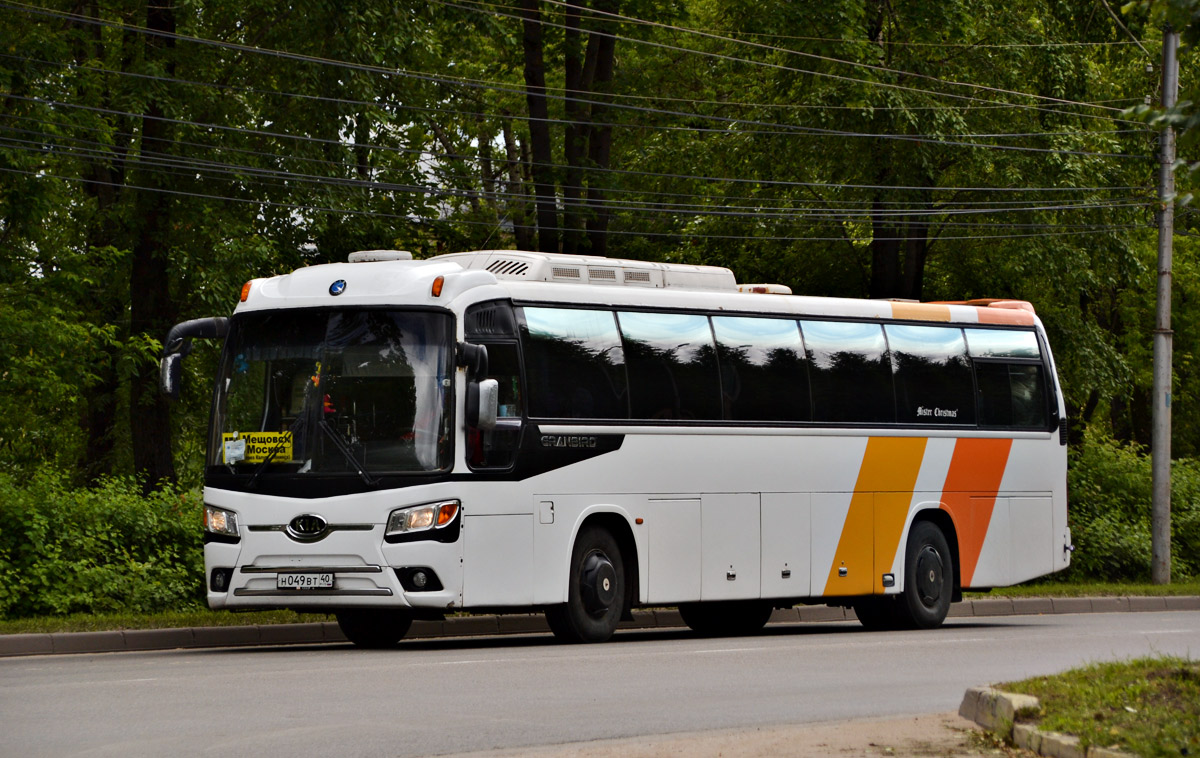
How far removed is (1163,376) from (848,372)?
11.6 m

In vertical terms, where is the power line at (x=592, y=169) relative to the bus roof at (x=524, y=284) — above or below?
above

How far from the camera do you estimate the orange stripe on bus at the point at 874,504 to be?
64.0 ft

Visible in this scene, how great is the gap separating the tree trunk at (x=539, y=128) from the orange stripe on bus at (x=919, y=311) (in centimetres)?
1300

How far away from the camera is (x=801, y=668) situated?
45.6 feet

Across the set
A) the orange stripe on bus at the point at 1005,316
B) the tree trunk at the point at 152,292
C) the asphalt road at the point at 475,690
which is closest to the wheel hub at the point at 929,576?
the asphalt road at the point at 475,690

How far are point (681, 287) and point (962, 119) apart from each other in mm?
13821

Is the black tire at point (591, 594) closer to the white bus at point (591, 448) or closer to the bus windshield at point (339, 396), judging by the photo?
the white bus at point (591, 448)

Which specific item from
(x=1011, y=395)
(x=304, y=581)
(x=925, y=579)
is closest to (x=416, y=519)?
(x=304, y=581)

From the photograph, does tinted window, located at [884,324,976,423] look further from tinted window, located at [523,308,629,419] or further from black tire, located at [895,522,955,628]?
tinted window, located at [523,308,629,419]

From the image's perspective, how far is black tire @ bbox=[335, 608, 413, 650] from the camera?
55.5 ft

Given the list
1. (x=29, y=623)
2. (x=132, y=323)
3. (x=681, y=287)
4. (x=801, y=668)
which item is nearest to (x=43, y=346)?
(x=132, y=323)

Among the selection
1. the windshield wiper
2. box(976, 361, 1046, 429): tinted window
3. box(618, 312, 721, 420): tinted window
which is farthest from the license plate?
box(976, 361, 1046, 429): tinted window

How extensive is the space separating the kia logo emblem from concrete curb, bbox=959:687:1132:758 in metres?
6.50

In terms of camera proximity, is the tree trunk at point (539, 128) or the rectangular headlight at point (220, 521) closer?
the rectangular headlight at point (220, 521)
